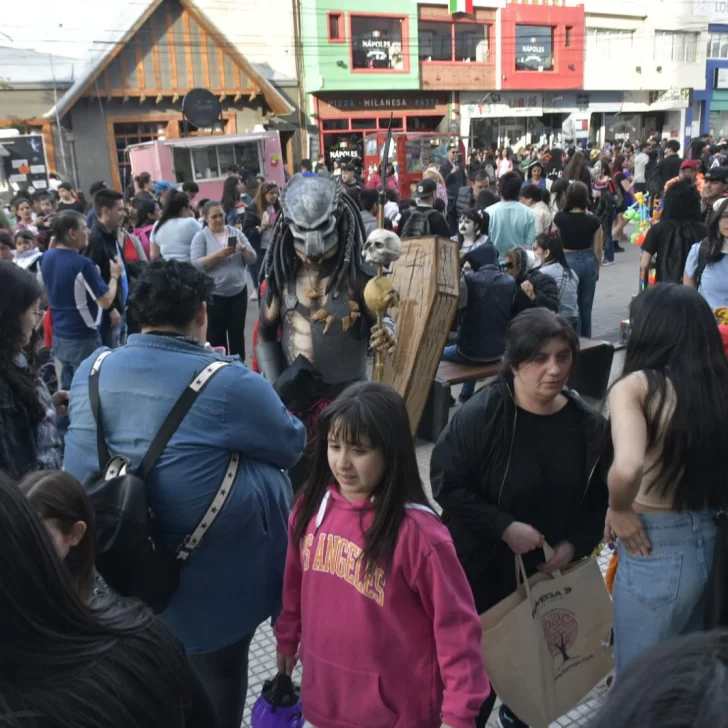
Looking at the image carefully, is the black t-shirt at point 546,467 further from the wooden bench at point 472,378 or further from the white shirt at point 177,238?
the white shirt at point 177,238

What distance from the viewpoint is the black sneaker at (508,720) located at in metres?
2.46

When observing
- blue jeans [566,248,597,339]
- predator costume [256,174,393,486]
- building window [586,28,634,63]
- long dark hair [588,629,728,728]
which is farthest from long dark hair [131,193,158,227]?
building window [586,28,634,63]

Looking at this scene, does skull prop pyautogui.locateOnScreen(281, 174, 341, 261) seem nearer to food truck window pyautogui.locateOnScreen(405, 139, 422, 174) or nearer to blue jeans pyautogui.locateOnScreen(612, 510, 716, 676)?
blue jeans pyautogui.locateOnScreen(612, 510, 716, 676)

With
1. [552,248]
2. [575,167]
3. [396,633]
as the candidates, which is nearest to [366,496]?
[396,633]

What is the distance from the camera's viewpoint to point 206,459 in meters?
1.95

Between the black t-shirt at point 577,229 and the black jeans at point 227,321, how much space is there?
9.66ft

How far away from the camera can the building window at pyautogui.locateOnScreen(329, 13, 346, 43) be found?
961 inches

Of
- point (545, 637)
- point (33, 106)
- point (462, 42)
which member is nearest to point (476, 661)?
point (545, 637)

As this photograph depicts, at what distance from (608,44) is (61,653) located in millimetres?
34392

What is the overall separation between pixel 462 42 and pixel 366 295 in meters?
27.3

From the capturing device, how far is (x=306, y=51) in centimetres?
2409

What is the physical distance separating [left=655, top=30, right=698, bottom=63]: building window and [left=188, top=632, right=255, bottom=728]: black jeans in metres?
35.4

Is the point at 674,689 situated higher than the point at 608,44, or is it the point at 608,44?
the point at 608,44

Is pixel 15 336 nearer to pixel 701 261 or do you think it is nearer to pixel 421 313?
pixel 421 313
